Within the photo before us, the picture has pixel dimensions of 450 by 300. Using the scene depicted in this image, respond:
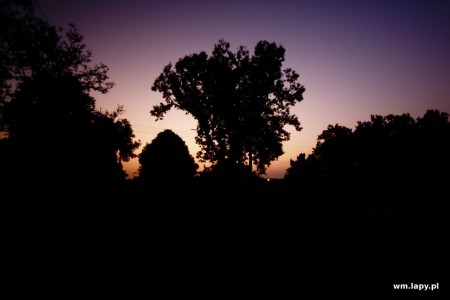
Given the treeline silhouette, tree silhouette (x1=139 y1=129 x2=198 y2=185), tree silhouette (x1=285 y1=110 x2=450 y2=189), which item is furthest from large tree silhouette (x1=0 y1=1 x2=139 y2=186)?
tree silhouette (x1=285 y1=110 x2=450 y2=189)

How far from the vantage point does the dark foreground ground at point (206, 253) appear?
6.11 metres

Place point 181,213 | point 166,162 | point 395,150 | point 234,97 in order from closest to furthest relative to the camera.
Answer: point 181,213 < point 234,97 < point 166,162 < point 395,150

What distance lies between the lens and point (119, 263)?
7480 millimetres

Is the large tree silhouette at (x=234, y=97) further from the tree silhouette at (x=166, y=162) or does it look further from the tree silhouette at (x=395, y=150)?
the tree silhouette at (x=395, y=150)

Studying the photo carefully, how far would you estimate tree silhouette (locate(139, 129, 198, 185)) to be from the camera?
3684 cm

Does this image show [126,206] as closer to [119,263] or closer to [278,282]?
[119,263]

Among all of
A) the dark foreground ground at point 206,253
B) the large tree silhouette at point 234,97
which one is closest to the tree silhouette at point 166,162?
the large tree silhouette at point 234,97

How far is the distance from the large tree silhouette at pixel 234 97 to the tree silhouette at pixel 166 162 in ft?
36.8

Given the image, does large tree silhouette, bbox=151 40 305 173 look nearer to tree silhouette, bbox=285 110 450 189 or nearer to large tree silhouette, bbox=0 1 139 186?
large tree silhouette, bbox=0 1 139 186

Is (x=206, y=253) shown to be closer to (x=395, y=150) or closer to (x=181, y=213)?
(x=181, y=213)

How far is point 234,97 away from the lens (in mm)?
24719

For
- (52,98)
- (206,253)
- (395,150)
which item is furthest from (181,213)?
(395,150)

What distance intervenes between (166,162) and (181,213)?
847 inches

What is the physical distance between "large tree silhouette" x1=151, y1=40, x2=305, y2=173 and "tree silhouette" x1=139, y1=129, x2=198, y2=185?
36.8 ft
